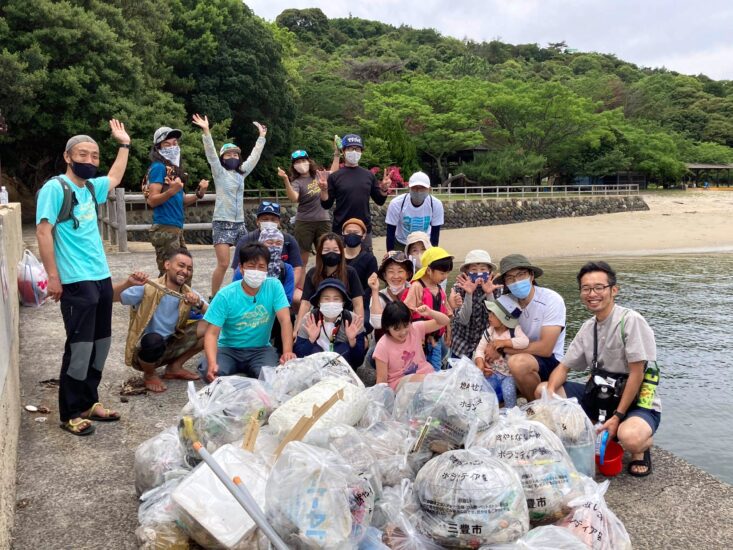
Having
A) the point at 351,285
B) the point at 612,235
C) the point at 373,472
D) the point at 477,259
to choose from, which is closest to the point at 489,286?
the point at 477,259

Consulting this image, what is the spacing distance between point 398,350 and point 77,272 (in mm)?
2038

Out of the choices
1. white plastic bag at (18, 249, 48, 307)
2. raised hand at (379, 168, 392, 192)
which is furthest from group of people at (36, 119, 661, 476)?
white plastic bag at (18, 249, 48, 307)

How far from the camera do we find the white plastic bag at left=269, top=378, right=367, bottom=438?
301cm

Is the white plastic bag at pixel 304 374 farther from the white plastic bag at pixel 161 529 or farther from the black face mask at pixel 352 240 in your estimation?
the black face mask at pixel 352 240

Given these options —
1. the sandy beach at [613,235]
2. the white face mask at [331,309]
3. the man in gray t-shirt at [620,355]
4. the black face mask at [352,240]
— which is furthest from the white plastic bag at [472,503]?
the sandy beach at [613,235]

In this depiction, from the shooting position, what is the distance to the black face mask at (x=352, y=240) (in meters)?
5.52

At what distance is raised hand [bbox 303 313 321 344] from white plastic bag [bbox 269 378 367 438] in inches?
50.5

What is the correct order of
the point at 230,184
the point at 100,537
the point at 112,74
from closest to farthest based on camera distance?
the point at 100,537
the point at 230,184
the point at 112,74

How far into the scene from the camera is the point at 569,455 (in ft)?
10.6

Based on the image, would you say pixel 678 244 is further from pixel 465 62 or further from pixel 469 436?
pixel 465 62

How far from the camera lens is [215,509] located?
2.46 m

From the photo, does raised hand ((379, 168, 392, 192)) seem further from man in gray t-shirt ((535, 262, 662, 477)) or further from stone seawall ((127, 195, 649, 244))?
stone seawall ((127, 195, 649, 244))

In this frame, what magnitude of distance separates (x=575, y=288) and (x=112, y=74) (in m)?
16.6

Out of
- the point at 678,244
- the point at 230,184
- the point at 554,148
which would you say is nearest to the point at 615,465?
the point at 230,184
